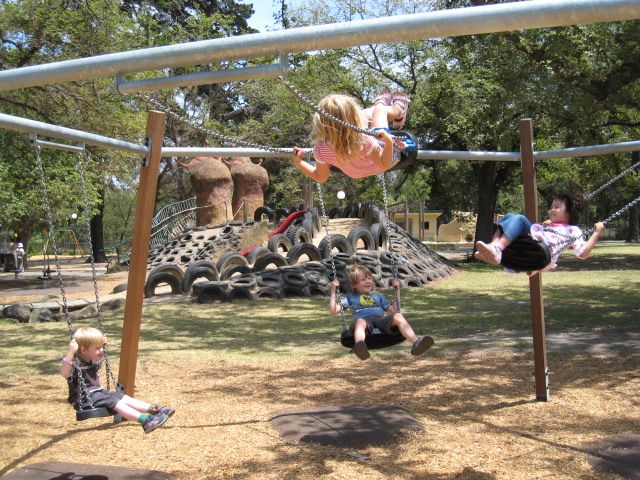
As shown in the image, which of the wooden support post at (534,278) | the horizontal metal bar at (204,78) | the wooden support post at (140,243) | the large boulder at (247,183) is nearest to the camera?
the horizontal metal bar at (204,78)

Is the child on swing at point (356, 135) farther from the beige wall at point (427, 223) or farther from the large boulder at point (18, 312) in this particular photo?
the beige wall at point (427, 223)

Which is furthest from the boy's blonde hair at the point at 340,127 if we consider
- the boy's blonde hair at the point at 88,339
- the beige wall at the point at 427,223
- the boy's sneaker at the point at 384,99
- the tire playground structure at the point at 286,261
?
the beige wall at the point at 427,223

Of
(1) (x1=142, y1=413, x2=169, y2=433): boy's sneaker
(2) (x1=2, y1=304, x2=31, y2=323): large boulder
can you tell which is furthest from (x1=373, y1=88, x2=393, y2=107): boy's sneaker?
(2) (x1=2, y1=304, x2=31, y2=323): large boulder

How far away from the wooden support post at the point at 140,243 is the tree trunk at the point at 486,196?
23880mm

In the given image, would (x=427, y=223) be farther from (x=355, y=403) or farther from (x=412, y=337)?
(x=412, y=337)

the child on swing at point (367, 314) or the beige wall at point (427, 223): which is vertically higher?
the beige wall at point (427, 223)

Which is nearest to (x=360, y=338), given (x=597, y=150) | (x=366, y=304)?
(x=366, y=304)

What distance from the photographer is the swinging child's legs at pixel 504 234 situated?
421 centimetres

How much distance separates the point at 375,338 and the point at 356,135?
1797 mm

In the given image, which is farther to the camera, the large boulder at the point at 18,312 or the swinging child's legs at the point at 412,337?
the large boulder at the point at 18,312

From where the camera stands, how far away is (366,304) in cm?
591

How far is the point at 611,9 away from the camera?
3117 millimetres

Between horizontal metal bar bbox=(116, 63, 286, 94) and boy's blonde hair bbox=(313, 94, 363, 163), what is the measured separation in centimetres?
86

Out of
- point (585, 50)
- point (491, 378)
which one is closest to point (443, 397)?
point (491, 378)
